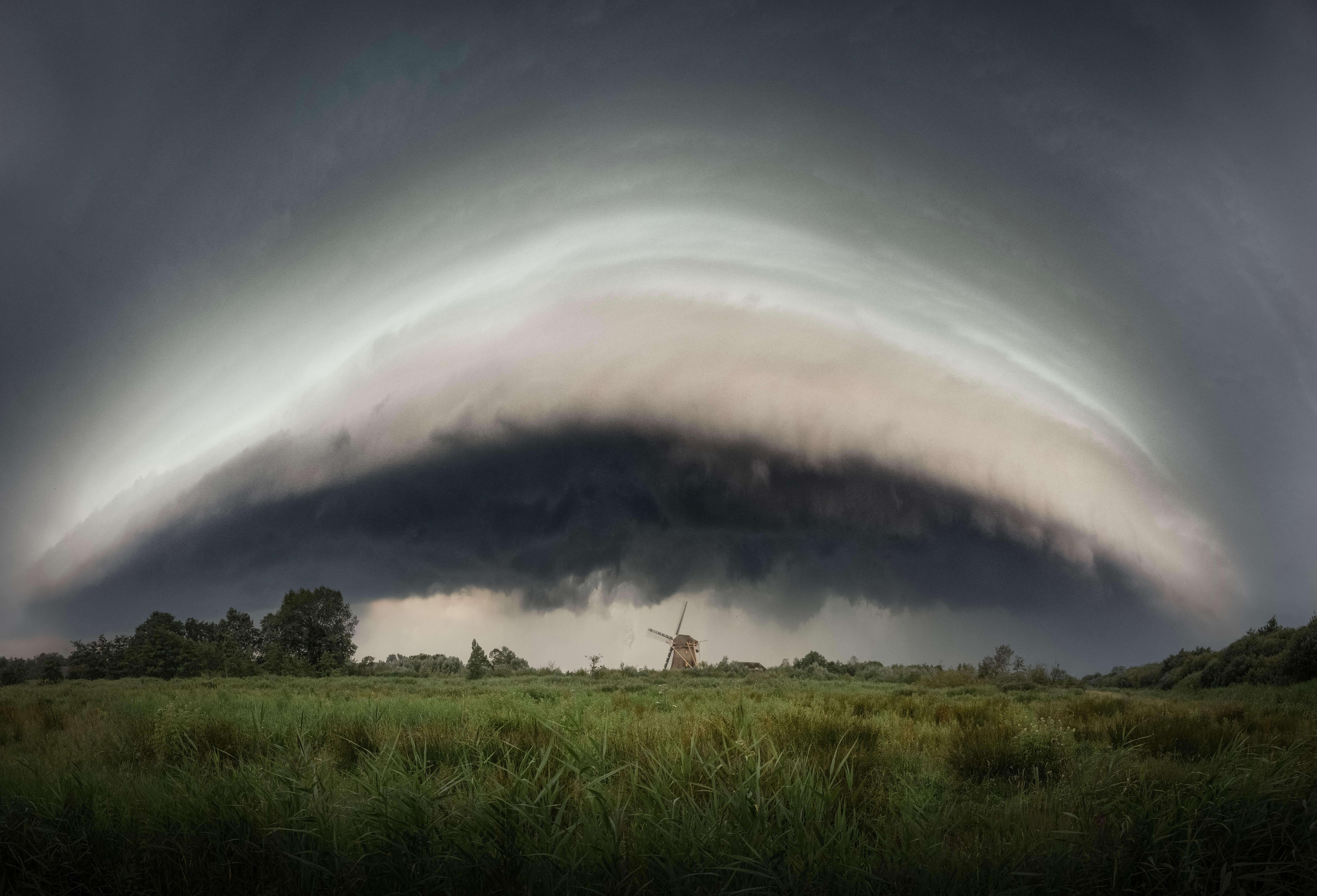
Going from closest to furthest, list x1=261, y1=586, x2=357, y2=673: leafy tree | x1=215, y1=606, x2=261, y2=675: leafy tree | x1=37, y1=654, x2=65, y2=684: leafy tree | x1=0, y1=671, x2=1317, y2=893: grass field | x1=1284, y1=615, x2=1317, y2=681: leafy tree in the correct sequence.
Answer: x1=0, y1=671, x2=1317, y2=893: grass field → x1=1284, y1=615, x2=1317, y2=681: leafy tree → x1=37, y1=654, x2=65, y2=684: leafy tree → x1=215, y1=606, x2=261, y2=675: leafy tree → x1=261, y1=586, x2=357, y2=673: leafy tree

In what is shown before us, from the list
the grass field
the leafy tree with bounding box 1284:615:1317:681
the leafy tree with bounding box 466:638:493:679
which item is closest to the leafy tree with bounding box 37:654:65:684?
the leafy tree with bounding box 466:638:493:679

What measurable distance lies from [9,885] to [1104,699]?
16622 millimetres

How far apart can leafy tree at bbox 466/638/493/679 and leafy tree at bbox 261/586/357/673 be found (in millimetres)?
21604

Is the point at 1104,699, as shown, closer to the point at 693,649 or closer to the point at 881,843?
the point at 881,843

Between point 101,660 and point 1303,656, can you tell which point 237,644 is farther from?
point 1303,656

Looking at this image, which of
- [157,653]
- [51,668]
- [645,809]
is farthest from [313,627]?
[645,809]

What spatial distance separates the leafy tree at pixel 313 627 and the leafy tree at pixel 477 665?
21604mm

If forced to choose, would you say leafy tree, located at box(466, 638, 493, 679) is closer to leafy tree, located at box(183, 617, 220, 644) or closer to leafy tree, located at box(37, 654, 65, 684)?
leafy tree, located at box(37, 654, 65, 684)

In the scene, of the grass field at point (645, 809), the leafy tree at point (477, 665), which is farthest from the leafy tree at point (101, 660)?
the grass field at point (645, 809)

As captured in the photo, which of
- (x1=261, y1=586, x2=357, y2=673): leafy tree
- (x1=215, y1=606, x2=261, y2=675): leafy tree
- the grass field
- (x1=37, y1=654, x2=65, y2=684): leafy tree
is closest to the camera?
the grass field

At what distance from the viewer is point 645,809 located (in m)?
2.75

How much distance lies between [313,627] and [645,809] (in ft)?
221

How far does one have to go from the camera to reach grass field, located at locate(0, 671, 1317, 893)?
2.12 meters

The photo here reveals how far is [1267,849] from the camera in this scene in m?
2.47
